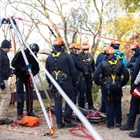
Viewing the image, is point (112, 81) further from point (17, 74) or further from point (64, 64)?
point (17, 74)

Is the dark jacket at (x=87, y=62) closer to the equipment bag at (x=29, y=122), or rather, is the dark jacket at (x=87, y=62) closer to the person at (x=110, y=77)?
the person at (x=110, y=77)

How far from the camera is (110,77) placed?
6152 millimetres

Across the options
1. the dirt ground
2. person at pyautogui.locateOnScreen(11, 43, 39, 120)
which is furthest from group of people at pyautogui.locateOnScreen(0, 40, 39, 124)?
the dirt ground

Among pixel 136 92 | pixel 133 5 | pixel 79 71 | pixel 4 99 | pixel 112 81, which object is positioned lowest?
pixel 4 99

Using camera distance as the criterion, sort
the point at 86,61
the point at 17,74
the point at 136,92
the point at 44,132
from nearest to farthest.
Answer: the point at 136,92, the point at 44,132, the point at 17,74, the point at 86,61

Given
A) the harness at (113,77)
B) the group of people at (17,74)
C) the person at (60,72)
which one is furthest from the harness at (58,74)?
the harness at (113,77)

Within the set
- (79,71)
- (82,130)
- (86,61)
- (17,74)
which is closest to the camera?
(82,130)

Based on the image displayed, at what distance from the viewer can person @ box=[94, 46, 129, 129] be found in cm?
611

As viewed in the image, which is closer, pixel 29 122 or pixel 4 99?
pixel 29 122

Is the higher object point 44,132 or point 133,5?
point 133,5

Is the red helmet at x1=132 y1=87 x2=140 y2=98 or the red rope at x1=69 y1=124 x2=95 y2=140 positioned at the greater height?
the red helmet at x1=132 y1=87 x2=140 y2=98

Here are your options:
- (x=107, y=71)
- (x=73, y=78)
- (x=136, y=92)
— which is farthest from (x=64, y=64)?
(x=136, y=92)

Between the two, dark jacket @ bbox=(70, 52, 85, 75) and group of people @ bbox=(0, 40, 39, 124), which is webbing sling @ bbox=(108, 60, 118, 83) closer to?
dark jacket @ bbox=(70, 52, 85, 75)

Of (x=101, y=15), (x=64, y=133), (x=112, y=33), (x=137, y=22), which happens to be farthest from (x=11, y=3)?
(x=64, y=133)
